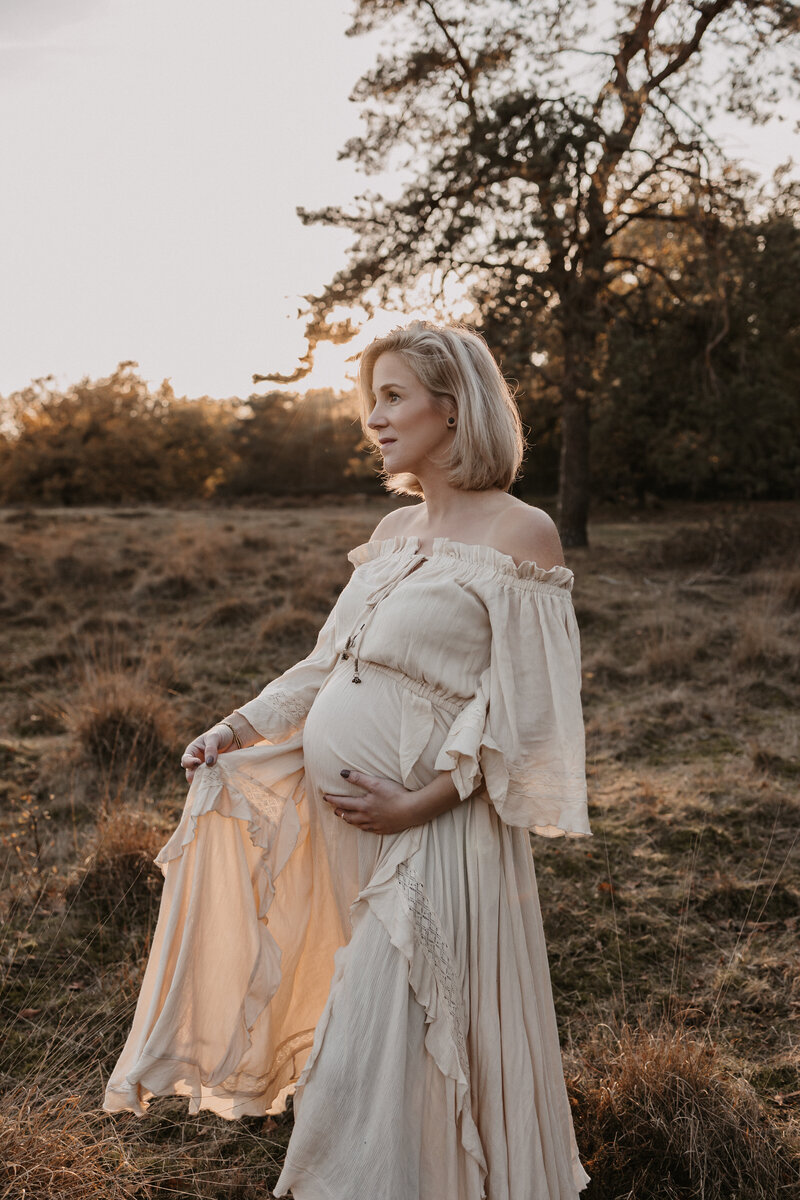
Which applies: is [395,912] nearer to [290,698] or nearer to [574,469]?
[290,698]

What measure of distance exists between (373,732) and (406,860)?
11.8 inches

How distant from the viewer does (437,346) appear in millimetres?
2143

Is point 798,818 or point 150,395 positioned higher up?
point 150,395

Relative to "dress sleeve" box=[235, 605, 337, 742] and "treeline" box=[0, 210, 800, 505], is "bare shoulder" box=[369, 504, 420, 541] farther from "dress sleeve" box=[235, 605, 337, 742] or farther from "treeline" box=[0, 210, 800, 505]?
"treeline" box=[0, 210, 800, 505]

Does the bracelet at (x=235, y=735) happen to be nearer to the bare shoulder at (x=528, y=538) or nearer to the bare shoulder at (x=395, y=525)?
the bare shoulder at (x=395, y=525)

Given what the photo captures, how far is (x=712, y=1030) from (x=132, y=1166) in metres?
1.97

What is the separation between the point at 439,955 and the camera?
6.04ft

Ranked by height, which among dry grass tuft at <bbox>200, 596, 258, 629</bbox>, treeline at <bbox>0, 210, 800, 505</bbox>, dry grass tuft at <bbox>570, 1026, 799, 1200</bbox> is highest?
treeline at <bbox>0, 210, 800, 505</bbox>

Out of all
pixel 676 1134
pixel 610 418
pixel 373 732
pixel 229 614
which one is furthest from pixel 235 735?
pixel 610 418

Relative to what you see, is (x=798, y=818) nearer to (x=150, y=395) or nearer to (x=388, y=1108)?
(x=388, y=1108)

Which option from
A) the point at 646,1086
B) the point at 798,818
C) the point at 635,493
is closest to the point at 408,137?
the point at 798,818

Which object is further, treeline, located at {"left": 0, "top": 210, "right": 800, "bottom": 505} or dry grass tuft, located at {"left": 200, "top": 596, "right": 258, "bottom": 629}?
treeline, located at {"left": 0, "top": 210, "right": 800, "bottom": 505}

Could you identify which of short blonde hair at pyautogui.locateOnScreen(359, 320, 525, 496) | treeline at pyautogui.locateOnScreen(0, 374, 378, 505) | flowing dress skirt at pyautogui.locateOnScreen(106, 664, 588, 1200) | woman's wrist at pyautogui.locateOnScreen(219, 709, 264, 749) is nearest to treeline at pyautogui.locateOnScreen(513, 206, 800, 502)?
short blonde hair at pyautogui.locateOnScreen(359, 320, 525, 496)

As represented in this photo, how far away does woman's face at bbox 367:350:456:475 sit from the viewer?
7.11ft
